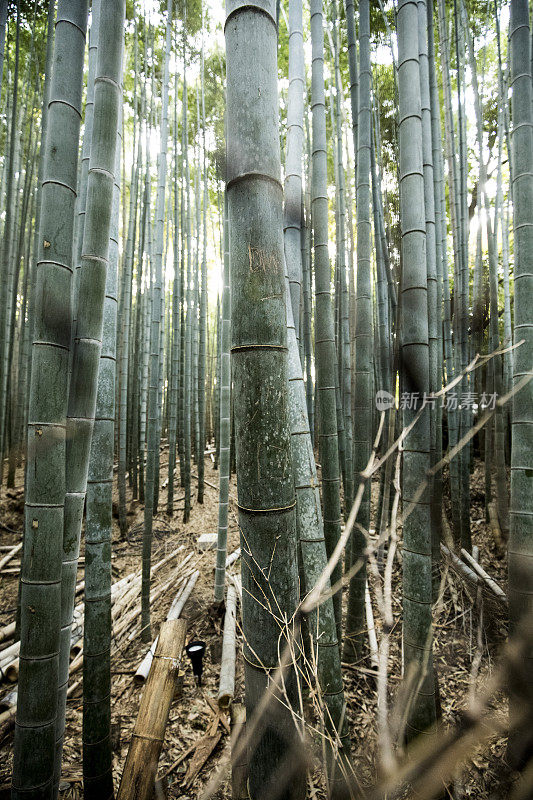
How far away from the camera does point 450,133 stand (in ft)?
9.54

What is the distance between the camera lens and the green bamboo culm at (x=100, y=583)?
3.80 feet

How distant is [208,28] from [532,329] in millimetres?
4576

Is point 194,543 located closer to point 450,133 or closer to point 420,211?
point 420,211

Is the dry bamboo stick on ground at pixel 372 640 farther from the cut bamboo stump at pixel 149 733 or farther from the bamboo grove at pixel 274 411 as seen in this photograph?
the cut bamboo stump at pixel 149 733

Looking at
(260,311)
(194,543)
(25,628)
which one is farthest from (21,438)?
(260,311)

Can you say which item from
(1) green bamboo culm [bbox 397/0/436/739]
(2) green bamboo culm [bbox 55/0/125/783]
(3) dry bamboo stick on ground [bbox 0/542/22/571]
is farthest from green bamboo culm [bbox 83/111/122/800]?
(3) dry bamboo stick on ground [bbox 0/542/22/571]

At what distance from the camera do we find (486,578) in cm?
284

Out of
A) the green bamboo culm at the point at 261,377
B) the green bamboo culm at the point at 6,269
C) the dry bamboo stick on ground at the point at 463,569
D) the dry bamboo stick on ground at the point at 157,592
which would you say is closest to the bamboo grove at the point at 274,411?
the green bamboo culm at the point at 261,377

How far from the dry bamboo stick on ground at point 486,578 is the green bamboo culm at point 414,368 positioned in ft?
5.76

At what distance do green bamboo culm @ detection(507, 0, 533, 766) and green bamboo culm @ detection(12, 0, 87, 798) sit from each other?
64.7 inches

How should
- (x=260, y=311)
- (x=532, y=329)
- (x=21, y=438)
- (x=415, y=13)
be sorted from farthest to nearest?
(x=21, y=438) → (x=532, y=329) → (x=415, y=13) → (x=260, y=311)

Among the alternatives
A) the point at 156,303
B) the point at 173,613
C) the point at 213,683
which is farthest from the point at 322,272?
the point at 173,613

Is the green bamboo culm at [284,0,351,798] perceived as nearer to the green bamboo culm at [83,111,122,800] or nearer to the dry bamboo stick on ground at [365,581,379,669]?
the green bamboo culm at [83,111,122,800]

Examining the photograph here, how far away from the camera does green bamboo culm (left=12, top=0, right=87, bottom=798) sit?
786 mm
